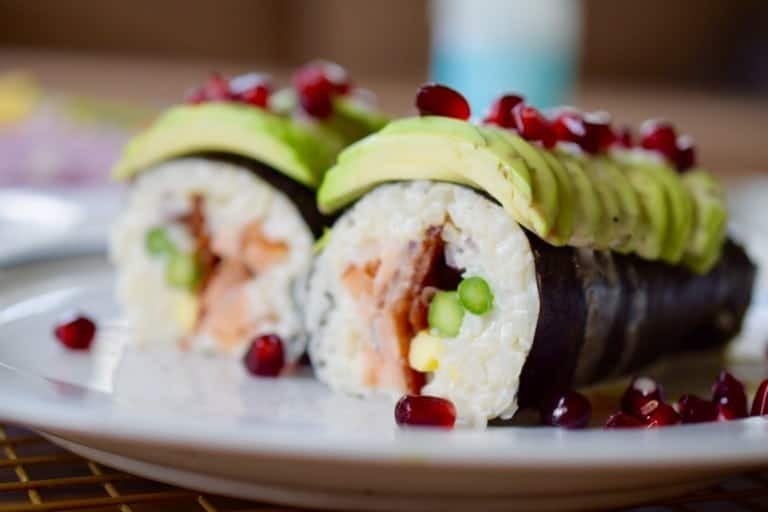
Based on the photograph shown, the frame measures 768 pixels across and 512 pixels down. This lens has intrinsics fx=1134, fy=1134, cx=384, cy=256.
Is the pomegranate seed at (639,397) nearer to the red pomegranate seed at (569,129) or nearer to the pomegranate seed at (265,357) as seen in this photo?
the red pomegranate seed at (569,129)

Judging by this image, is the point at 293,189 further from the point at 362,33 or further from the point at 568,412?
the point at 362,33

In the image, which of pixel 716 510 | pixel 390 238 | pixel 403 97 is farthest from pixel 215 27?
pixel 716 510

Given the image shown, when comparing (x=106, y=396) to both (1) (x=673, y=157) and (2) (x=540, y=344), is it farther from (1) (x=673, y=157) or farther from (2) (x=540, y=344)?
(1) (x=673, y=157)

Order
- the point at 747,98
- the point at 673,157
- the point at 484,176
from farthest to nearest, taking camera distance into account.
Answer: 1. the point at 747,98
2. the point at 673,157
3. the point at 484,176

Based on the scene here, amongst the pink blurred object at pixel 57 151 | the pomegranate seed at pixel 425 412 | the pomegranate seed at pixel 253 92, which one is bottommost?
the pomegranate seed at pixel 425 412

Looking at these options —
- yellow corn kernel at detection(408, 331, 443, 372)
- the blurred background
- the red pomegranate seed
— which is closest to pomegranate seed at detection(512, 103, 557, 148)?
the red pomegranate seed

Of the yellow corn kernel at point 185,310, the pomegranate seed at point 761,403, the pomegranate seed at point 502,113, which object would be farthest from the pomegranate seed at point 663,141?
the yellow corn kernel at point 185,310
